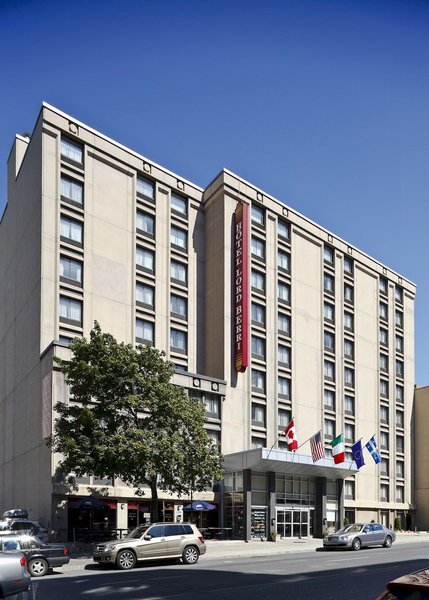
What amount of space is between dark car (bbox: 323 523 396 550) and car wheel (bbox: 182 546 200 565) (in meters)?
11.6

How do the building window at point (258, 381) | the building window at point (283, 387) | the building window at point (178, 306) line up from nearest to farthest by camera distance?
the building window at point (178, 306) → the building window at point (258, 381) → the building window at point (283, 387)

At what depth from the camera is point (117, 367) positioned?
34031 millimetres

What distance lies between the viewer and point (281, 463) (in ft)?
147

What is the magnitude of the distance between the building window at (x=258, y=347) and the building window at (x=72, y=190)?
57.7 ft

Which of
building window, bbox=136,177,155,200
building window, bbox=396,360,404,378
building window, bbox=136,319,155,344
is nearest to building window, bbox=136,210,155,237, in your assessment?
building window, bbox=136,177,155,200

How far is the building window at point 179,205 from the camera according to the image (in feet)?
176

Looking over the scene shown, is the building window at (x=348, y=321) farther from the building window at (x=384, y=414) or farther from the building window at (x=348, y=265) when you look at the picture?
the building window at (x=384, y=414)

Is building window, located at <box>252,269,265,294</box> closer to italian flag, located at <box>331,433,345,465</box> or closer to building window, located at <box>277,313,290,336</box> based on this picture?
building window, located at <box>277,313,290,336</box>

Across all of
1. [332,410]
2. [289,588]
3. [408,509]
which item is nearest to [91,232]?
Answer: [332,410]

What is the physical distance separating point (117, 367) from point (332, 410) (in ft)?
106

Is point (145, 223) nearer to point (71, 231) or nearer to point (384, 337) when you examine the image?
point (71, 231)

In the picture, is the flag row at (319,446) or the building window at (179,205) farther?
the building window at (179,205)

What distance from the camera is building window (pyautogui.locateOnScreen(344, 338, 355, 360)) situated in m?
64.9

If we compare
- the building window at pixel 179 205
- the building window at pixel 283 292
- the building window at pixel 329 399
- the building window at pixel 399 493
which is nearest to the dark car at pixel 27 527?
the building window at pixel 179 205
